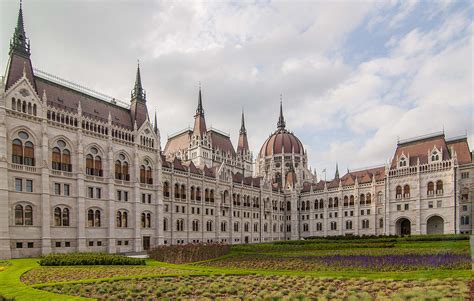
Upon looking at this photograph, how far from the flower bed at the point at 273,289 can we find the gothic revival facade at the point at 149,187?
61.7 feet

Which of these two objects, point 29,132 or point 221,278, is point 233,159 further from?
point 221,278

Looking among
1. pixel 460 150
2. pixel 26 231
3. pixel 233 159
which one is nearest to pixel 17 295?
pixel 26 231

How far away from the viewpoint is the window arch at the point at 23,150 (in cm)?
4191

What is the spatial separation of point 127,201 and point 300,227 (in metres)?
56.0

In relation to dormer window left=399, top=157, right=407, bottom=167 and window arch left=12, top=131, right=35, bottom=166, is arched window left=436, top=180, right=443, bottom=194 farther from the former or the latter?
window arch left=12, top=131, right=35, bottom=166

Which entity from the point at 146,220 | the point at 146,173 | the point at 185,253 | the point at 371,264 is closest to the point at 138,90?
the point at 146,173

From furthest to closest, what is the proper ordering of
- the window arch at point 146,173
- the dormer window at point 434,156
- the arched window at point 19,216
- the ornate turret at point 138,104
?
the dormer window at point 434,156
the ornate turret at point 138,104
the window arch at point 146,173
the arched window at point 19,216

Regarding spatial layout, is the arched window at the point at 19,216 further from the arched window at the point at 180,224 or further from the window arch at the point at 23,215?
the arched window at the point at 180,224

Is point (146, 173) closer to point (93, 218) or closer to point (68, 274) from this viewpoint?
point (93, 218)

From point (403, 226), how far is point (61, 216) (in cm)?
7081

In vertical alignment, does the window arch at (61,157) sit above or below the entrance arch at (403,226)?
above

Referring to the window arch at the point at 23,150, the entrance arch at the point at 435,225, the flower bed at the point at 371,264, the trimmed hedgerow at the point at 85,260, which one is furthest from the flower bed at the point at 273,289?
the entrance arch at the point at 435,225

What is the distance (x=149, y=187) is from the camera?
57156 mm

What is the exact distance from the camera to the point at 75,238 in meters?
45.9
